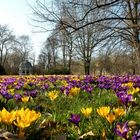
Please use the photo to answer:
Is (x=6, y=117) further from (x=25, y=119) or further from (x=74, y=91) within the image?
(x=74, y=91)

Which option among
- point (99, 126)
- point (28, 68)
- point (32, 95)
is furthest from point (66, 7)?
point (28, 68)

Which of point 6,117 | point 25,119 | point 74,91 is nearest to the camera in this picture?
point 25,119

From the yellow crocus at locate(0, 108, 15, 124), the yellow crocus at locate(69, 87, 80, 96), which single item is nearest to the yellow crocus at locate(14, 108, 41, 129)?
the yellow crocus at locate(0, 108, 15, 124)

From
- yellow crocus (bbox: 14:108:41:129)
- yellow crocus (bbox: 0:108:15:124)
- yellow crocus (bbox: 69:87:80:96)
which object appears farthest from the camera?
yellow crocus (bbox: 69:87:80:96)

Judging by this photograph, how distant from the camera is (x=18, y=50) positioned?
91250mm

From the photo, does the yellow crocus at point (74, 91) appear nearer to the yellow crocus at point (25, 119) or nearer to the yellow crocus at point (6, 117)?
the yellow crocus at point (6, 117)

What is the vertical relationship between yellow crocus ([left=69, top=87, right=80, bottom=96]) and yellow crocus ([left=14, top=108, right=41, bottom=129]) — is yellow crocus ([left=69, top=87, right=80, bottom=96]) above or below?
above

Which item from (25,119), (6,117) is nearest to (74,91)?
(6,117)

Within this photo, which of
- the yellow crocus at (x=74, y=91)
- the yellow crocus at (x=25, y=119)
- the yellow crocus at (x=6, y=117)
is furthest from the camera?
the yellow crocus at (x=74, y=91)

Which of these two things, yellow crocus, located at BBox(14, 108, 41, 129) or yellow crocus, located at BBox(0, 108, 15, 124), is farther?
yellow crocus, located at BBox(0, 108, 15, 124)

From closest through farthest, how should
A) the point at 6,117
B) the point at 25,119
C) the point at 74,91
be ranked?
the point at 25,119
the point at 6,117
the point at 74,91

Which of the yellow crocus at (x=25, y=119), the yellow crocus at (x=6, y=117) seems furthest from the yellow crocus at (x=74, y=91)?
the yellow crocus at (x=25, y=119)

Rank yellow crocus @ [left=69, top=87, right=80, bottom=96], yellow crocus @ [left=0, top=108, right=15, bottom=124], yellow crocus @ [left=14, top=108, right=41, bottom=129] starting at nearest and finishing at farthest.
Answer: yellow crocus @ [left=14, top=108, right=41, bottom=129], yellow crocus @ [left=0, top=108, right=15, bottom=124], yellow crocus @ [left=69, top=87, right=80, bottom=96]

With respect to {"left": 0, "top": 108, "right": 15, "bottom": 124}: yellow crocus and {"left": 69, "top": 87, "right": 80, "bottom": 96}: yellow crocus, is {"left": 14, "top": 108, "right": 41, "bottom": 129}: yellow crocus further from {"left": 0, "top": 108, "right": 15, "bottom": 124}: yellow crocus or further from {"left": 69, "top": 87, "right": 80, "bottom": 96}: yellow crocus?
{"left": 69, "top": 87, "right": 80, "bottom": 96}: yellow crocus
